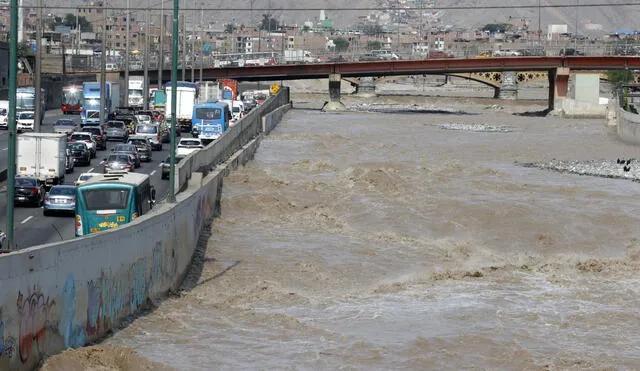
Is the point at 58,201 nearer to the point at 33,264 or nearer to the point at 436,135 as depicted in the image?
the point at 33,264

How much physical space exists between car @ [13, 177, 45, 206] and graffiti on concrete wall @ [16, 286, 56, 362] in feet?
88.6

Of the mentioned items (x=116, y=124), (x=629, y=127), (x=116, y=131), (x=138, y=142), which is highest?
(x=629, y=127)

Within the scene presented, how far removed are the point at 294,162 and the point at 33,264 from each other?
51031mm

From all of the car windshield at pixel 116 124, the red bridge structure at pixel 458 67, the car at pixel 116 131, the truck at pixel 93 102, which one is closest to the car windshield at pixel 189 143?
the car at pixel 116 131

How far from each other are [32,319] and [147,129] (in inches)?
2294

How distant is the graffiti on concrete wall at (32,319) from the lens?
18203mm

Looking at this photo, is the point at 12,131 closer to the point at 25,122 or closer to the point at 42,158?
the point at 42,158

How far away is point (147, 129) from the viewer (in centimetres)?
7638

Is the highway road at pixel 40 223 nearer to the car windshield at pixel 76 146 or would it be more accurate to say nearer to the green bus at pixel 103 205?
the green bus at pixel 103 205

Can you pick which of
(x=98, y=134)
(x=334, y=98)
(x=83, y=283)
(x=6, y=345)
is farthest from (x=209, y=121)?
(x=334, y=98)

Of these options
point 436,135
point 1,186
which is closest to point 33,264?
point 1,186

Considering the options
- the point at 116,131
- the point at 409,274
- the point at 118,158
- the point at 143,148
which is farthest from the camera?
the point at 116,131

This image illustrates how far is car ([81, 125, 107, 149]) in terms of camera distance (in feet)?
236

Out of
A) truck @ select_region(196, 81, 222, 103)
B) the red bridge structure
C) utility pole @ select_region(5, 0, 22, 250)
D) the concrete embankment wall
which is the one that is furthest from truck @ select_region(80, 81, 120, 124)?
utility pole @ select_region(5, 0, 22, 250)
